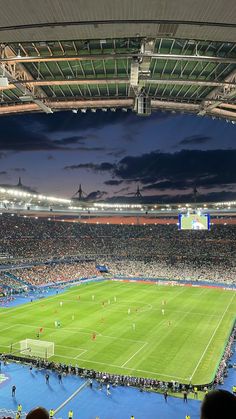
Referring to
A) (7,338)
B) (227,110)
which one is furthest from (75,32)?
(7,338)

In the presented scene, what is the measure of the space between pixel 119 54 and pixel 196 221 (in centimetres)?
5516

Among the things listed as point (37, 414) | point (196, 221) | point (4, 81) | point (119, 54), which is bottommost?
point (37, 414)

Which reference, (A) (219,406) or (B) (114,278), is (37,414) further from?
(B) (114,278)

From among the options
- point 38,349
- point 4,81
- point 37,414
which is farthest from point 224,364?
point 37,414

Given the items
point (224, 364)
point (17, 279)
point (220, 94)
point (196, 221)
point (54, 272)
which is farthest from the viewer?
point (54, 272)

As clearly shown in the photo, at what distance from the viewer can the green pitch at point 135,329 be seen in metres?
31.9

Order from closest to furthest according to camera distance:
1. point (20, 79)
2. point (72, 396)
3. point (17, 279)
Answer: point (20, 79) → point (72, 396) → point (17, 279)

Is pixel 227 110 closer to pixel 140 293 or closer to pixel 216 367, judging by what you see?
pixel 216 367

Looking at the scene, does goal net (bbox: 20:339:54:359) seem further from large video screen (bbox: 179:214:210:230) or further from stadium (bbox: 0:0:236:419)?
large video screen (bbox: 179:214:210:230)

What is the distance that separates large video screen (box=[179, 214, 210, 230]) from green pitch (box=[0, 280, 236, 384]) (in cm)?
1185

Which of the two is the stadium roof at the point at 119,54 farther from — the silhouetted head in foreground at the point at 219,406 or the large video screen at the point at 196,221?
the large video screen at the point at 196,221

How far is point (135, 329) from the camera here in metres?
42.6

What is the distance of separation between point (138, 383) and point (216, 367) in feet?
24.5

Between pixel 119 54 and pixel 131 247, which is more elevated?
pixel 119 54
